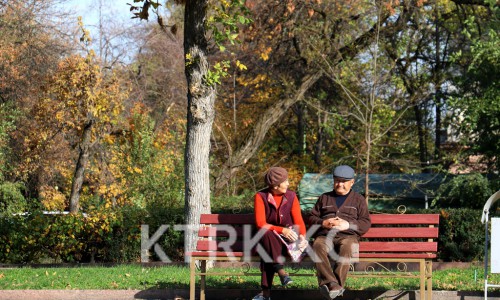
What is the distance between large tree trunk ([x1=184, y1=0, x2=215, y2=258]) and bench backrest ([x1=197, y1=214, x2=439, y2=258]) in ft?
8.48

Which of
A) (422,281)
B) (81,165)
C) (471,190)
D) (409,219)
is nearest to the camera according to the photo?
(422,281)

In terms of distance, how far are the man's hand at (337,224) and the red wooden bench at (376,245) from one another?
1.22 feet

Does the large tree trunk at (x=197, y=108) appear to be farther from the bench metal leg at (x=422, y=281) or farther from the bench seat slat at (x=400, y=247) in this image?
the bench metal leg at (x=422, y=281)

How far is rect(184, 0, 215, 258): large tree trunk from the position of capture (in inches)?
473

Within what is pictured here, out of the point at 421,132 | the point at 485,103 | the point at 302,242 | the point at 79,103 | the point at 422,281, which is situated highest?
the point at 79,103

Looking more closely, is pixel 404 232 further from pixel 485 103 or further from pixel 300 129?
pixel 300 129

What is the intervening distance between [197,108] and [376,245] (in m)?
4.12

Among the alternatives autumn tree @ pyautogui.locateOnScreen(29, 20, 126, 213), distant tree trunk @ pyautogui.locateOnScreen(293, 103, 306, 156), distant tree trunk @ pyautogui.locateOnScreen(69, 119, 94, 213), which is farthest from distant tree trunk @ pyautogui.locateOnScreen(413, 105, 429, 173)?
distant tree trunk @ pyautogui.locateOnScreen(69, 119, 94, 213)

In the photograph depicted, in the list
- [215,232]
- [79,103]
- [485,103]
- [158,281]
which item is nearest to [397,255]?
[215,232]

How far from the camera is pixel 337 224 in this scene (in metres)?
8.80

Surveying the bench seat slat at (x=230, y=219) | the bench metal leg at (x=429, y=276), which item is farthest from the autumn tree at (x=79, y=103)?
the bench metal leg at (x=429, y=276)

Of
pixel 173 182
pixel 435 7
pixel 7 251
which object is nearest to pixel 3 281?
pixel 7 251

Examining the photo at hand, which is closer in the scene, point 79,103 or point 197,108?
point 197,108

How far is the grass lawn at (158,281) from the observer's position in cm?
984
